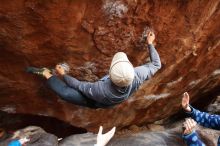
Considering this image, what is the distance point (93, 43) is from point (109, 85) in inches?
36.4

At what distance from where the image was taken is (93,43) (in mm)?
4148

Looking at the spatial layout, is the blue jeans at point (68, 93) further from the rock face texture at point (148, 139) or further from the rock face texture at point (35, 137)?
the rock face texture at point (148, 139)

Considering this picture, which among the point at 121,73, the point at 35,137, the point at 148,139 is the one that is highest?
the point at 148,139

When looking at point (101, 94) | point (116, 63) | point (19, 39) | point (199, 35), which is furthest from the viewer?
point (199, 35)

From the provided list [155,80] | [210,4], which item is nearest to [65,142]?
[155,80]

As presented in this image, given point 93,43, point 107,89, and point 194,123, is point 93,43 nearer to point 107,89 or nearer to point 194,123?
point 107,89

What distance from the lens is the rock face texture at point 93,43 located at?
12.1ft

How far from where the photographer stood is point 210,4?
4430 millimetres

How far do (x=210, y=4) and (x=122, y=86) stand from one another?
201cm

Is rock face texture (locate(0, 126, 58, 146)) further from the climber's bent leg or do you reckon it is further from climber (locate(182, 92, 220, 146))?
climber (locate(182, 92, 220, 146))

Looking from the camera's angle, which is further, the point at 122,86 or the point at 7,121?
the point at 7,121

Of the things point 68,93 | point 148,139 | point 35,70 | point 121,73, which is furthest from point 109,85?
point 148,139

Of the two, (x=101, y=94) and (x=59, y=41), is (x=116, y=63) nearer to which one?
(x=101, y=94)

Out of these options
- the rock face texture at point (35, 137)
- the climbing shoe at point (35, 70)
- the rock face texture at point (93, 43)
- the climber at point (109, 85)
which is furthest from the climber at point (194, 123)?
the rock face texture at point (35, 137)
